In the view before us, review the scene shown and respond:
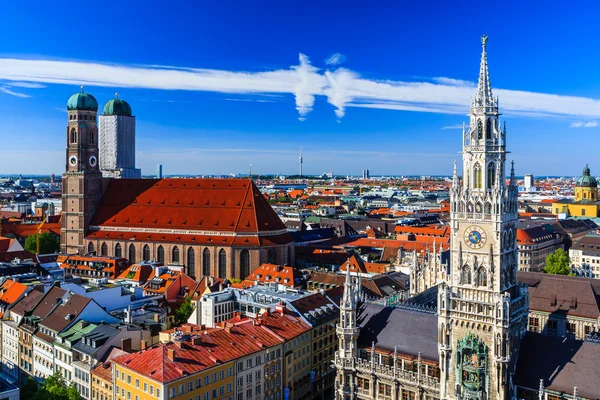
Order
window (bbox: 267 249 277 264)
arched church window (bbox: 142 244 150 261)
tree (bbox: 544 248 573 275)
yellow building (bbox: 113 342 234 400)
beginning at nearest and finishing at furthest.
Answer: yellow building (bbox: 113 342 234 400), tree (bbox: 544 248 573 275), window (bbox: 267 249 277 264), arched church window (bbox: 142 244 150 261)

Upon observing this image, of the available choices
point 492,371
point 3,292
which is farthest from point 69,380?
point 492,371

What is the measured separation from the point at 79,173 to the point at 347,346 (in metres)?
107

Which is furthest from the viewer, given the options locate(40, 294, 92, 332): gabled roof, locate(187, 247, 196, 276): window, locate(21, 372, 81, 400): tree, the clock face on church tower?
locate(187, 247, 196, 276): window

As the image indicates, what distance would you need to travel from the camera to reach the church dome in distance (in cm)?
14762

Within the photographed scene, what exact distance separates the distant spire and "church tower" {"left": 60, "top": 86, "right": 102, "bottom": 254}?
117 m

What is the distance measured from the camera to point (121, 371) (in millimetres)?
63531

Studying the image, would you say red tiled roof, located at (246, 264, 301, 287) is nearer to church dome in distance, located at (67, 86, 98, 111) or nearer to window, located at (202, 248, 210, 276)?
window, located at (202, 248, 210, 276)

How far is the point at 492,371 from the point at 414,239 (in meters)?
117

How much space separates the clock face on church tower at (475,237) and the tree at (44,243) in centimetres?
13947

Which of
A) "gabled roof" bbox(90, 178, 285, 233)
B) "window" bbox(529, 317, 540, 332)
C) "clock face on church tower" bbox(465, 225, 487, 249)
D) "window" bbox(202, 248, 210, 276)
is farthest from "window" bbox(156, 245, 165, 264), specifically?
"clock face on church tower" bbox(465, 225, 487, 249)

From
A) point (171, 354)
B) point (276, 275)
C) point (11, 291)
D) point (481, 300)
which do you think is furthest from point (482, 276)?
point (11, 291)

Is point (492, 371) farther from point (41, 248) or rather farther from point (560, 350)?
point (41, 248)

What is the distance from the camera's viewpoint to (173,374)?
58.9 meters

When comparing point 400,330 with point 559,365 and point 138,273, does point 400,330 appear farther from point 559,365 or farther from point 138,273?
point 138,273
